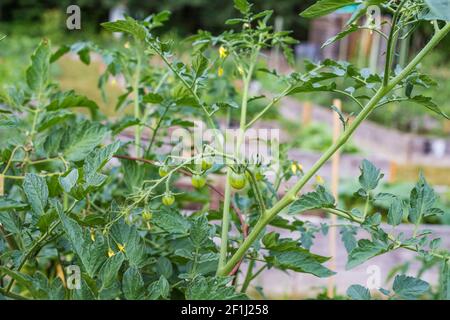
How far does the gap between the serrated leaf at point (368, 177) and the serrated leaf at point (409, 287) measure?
123 millimetres

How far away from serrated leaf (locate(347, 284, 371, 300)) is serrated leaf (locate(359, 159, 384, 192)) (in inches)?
5.1

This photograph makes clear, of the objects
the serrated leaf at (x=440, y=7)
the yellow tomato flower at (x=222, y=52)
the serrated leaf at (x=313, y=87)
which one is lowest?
the serrated leaf at (x=313, y=87)

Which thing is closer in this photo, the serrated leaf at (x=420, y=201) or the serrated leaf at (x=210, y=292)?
the serrated leaf at (x=210, y=292)

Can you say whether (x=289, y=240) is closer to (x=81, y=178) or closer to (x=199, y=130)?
(x=81, y=178)

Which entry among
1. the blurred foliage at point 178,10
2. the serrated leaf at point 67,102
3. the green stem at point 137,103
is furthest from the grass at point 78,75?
the serrated leaf at point 67,102

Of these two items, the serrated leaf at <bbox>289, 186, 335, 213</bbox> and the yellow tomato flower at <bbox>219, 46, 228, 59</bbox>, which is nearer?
the serrated leaf at <bbox>289, 186, 335, 213</bbox>

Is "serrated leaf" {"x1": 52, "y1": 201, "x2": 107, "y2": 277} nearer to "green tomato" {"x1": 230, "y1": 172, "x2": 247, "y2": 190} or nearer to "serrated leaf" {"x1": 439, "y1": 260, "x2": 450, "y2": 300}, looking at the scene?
"green tomato" {"x1": 230, "y1": 172, "x2": 247, "y2": 190}

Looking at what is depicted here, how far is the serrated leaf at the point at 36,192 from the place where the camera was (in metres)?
0.80

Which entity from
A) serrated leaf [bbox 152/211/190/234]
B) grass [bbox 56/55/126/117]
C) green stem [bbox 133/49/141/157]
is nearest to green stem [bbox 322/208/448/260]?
serrated leaf [bbox 152/211/190/234]

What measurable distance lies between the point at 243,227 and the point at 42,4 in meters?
19.1

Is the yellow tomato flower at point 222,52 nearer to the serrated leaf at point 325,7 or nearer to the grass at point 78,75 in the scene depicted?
the serrated leaf at point 325,7

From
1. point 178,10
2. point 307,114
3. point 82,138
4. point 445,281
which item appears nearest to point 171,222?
point 82,138

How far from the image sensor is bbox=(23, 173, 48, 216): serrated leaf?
80 centimetres

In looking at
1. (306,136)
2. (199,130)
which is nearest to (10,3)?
(306,136)
